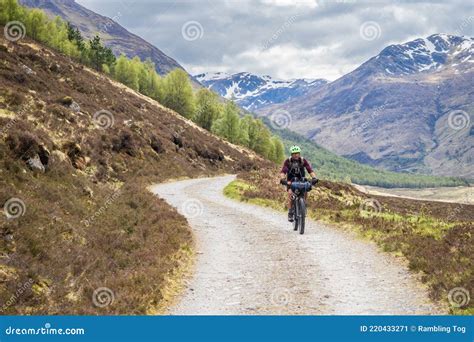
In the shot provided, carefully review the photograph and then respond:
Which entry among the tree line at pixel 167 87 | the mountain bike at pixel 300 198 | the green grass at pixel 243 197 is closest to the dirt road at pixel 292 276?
the mountain bike at pixel 300 198

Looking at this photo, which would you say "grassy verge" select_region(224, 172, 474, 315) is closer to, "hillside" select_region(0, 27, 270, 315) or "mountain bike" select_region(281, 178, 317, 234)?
"mountain bike" select_region(281, 178, 317, 234)

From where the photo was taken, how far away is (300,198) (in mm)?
19516

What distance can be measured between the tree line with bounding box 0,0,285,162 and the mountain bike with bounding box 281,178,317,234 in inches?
3034

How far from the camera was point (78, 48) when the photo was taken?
99312 millimetres

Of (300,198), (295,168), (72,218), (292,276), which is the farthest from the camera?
(295,168)

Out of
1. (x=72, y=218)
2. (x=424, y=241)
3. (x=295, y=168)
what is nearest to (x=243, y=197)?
(x=295, y=168)

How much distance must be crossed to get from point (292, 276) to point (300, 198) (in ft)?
23.2

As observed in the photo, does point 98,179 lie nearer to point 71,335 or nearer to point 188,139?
point 71,335

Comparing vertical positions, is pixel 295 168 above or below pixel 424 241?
above

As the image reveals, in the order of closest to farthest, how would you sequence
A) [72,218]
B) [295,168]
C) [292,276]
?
[292,276] → [72,218] → [295,168]

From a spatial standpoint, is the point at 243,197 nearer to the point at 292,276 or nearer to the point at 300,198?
the point at 300,198

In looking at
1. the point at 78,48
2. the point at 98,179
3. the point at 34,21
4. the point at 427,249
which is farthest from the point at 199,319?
the point at 78,48

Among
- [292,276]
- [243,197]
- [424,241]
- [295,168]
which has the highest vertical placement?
[295,168]

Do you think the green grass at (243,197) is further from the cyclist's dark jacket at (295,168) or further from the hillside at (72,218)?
the cyclist's dark jacket at (295,168)
